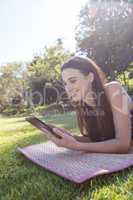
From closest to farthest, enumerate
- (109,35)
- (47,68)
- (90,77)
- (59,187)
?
(59,187), (90,77), (109,35), (47,68)

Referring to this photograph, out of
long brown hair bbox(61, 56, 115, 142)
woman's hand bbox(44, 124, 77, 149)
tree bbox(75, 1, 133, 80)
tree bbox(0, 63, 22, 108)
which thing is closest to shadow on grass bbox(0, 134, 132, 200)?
woman's hand bbox(44, 124, 77, 149)

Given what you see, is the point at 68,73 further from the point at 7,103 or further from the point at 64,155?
the point at 7,103

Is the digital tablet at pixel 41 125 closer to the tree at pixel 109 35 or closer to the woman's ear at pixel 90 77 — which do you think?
the woman's ear at pixel 90 77

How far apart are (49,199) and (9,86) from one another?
3342 cm

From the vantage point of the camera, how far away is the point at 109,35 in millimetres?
18219

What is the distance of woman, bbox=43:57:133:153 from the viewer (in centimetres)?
212

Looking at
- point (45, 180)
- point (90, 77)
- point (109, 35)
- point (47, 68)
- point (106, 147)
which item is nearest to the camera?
point (45, 180)

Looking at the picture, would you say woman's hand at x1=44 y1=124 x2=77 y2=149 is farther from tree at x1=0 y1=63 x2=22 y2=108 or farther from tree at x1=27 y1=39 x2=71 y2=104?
tree at x1=0 y1=63 x2=22 y2=108

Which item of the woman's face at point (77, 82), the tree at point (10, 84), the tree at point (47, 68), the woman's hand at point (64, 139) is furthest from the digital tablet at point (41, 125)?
the tree at point (10, 84)

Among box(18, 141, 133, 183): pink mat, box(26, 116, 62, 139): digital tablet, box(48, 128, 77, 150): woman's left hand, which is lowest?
box(18, 141, 133, 183): pink mat

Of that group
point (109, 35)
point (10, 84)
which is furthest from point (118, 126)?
point (10, 84)

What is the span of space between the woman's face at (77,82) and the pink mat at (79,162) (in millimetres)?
484

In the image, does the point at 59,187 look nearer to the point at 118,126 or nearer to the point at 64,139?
the point at 64,139

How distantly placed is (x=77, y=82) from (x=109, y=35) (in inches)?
654
